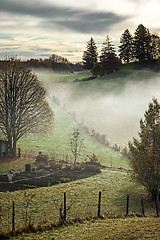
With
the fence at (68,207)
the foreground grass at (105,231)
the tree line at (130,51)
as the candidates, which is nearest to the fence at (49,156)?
the fence at (68,207)

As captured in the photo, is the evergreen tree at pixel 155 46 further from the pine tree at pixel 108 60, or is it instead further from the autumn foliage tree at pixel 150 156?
the autumn foliage tree at pixel 150 156

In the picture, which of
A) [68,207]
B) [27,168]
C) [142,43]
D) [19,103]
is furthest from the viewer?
[142,43]

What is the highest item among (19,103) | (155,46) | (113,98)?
(155,46)

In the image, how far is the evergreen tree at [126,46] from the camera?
11150 centimetres

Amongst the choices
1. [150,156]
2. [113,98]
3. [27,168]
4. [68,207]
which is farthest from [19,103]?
[113,98]

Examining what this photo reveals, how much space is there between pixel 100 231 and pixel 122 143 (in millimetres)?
44914

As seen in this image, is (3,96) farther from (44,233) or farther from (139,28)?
(139,28)

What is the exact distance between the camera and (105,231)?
15375 millimetres

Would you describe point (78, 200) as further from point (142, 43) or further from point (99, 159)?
point (142, 43)

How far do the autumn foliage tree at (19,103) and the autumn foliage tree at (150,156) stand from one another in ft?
73.1

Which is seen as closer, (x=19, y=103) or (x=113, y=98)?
(x=19, y=103)

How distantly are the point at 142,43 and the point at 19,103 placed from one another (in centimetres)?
7824

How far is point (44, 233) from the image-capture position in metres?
15.8

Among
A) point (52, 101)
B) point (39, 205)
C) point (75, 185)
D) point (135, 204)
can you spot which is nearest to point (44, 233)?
point (39, 205)
